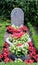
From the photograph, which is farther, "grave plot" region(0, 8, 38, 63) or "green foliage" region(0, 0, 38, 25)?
"green foliage" region(0, 0, 38, 25)

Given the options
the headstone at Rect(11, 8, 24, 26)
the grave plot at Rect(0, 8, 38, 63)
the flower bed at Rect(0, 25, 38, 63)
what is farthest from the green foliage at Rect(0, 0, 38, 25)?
the flower bed at Rect(0, 25, 38, 63)

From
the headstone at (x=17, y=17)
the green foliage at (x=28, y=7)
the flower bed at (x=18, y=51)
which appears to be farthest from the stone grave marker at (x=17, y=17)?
the flower bed at (x=18, y=51)

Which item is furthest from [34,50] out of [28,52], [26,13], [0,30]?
[26,13]

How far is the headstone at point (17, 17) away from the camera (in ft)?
34.6

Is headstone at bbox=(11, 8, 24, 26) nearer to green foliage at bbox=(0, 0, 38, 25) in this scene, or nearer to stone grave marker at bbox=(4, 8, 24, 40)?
stone grave marker at bbox=(4, 8, 24, 40)

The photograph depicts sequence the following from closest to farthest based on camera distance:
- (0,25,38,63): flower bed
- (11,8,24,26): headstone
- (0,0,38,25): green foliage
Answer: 1. (0,25,38,63): flower bed
2. (11,8,24,26): headstone
3. (0,0,38,25): green foliage

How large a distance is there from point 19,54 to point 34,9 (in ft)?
14.2

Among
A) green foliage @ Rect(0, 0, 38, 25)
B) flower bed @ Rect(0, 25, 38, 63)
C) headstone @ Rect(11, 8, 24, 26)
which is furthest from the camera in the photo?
green foliage @ Rect(0, 0, 38, 25)

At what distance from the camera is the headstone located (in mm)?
10560

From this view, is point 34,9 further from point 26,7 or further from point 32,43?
point 32,43

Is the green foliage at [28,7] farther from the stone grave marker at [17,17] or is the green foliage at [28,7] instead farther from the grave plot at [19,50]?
the grave plot at [19,50]

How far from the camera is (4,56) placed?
23.8 feet

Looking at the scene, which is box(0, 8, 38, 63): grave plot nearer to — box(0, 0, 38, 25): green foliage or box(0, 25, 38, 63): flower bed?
box(0, 25, 38, 63): flower bed

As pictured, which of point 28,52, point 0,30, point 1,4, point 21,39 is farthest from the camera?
point 1,4
